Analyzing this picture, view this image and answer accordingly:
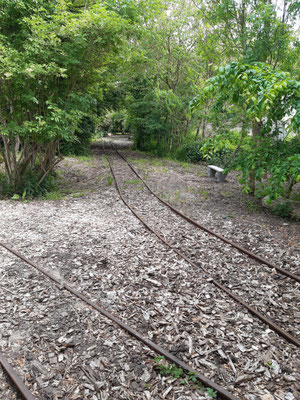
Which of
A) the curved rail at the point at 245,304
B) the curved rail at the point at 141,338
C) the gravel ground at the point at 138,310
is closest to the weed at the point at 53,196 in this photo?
the gravel ground at the point at 138,310

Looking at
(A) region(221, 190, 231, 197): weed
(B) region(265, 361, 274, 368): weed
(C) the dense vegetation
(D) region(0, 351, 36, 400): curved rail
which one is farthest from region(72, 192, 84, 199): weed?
(B) region(265, 361, 274, 368): weed

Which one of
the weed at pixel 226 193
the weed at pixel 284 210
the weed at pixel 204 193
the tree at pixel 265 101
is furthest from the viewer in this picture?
the weed at pixel 226 193

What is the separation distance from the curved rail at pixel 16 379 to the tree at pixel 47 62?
5.82 meters

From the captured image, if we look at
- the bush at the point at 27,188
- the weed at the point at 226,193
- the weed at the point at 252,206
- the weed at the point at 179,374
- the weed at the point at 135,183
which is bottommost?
the weed at the point at 179,374

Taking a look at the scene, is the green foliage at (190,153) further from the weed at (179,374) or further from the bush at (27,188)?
the weed at (179,374)

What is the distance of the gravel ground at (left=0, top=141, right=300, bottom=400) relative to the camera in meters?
2.75

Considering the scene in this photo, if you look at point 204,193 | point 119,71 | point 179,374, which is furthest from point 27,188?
point 179,374

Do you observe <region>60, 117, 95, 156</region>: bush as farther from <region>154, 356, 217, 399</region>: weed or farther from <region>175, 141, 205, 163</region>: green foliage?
<region>154, 356, 217, 399</region>: weed

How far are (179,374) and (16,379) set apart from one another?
Answer: 160cm

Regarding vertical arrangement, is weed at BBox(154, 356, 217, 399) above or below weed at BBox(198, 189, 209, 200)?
below

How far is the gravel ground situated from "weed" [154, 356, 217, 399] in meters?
0.06

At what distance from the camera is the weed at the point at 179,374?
8.65 ft

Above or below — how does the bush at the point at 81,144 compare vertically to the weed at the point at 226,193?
above

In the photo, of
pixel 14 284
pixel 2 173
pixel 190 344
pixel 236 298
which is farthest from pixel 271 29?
pixel 2 173
